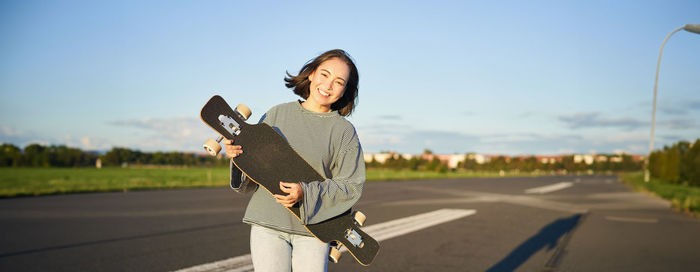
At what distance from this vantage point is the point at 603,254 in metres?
7.23

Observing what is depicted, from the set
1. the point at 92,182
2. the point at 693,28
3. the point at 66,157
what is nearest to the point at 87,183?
the point at 92,182

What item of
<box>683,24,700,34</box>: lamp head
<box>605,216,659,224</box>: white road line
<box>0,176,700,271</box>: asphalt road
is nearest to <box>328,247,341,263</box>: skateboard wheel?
<box>0,176,700,271</box>: asphalt road

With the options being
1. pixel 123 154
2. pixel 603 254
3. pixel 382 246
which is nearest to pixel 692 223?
pixel 603 254

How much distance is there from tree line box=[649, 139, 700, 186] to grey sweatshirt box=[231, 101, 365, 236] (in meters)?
32.9

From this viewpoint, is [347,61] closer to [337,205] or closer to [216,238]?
[337,205]

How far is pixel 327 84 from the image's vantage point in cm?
244

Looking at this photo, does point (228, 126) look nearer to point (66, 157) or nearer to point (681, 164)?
point (681, 164)

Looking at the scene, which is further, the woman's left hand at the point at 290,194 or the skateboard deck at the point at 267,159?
the skateboard deck at the point at 267,159

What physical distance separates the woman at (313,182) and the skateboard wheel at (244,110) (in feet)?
0.45

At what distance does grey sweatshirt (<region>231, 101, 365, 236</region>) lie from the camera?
88.6 inches

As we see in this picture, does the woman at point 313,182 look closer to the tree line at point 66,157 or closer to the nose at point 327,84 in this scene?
the nose at point 327,84

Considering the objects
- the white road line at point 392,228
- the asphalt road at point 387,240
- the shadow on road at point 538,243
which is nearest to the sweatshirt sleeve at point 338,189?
the white road line at point 392,228

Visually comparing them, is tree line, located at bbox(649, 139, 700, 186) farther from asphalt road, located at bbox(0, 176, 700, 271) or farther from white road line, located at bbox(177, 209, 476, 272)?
white road line, located at bbox(177, 209, 476, 272)

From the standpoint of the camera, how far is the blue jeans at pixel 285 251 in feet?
7.39
